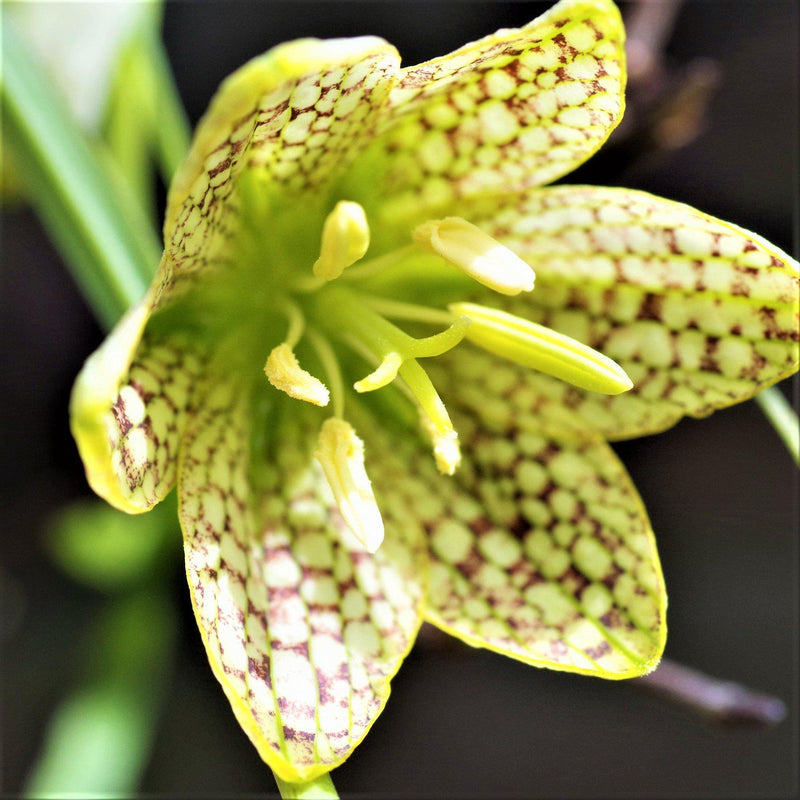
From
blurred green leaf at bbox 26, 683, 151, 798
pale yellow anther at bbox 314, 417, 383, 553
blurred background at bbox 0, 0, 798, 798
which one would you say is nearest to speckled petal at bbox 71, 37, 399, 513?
pale yellow anther at bbox 314, 417, 383, 553

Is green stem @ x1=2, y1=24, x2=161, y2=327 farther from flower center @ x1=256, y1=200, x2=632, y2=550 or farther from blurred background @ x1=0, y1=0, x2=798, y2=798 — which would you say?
blurred background @ x1=0, y1=0, x2=798, y2=798

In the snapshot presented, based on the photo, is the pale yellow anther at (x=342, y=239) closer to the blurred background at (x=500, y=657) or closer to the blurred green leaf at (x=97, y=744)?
the blurred green leaf at (x=97, y=744)

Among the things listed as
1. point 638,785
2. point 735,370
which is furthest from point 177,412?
point 638,785

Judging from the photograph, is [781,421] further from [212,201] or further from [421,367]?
[212,201]

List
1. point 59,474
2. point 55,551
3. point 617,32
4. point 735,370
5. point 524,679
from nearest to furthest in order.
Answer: point 617,32 < point 735,370 < point 55,551 < point 59,474 < point 524,679

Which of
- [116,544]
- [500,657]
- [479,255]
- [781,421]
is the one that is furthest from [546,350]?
[500,657]

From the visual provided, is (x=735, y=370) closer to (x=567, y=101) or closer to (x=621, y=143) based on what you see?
(x=567, y=101)
